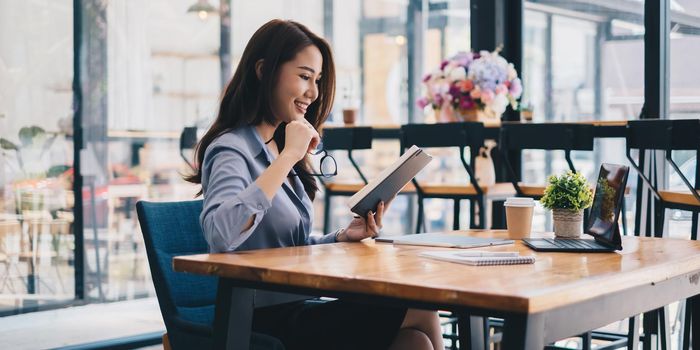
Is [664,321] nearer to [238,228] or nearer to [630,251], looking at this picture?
[630,251]

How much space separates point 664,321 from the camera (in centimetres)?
368

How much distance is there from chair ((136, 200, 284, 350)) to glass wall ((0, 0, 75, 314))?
8.78 ft

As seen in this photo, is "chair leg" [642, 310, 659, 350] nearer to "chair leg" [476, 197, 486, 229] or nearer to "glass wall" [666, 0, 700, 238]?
"chair leg" [476, 197, 486, 229]

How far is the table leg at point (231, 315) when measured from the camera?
1767mm

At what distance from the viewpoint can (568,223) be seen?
7.67ft

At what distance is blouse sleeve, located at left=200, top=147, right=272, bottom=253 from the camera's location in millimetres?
1974

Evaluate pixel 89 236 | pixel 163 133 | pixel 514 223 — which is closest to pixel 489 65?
pixel 163 133

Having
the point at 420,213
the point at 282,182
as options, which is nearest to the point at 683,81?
the point at 420,213

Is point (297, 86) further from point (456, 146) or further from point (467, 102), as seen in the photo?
point (467, 102)

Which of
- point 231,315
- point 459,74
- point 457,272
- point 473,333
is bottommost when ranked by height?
point 473,333

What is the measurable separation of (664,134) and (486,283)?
271 centimetres

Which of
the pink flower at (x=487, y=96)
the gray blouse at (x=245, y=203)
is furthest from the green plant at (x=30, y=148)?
the gray blouse at (x=245, y=203)

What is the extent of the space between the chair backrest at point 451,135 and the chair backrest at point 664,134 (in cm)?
75

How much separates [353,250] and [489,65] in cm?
331
